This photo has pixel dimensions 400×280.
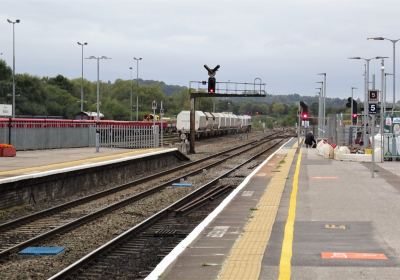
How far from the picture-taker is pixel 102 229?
41.3ft

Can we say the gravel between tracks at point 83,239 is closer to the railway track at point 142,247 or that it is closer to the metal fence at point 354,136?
the railway track at point 142,247

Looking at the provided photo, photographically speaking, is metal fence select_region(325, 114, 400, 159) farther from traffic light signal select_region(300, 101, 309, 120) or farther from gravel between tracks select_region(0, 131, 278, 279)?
gravel between tracks select_region(0, 131, 278, 279)

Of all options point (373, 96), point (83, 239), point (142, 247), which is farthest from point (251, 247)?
point (373, 96)

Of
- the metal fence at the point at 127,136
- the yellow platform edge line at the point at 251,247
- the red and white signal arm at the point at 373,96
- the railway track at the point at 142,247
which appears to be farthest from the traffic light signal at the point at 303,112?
the yellow platform edge line at the point at 251,247

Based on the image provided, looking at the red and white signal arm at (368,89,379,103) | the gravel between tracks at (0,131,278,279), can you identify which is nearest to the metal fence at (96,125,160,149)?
the red and white signal arm at (368,89,379,103)

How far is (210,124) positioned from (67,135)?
3585cm

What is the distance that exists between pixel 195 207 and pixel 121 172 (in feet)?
30.1

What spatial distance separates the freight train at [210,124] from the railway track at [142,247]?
151ft

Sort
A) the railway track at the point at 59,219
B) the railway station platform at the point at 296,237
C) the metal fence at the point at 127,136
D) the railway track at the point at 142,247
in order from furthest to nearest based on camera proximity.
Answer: the metal fence at the point at 127,136, the railway track at the point at 59,219, the railway track at the point at 142,247, the railway station platform at the point at 296,237

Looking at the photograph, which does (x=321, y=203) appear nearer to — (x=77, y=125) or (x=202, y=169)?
(x=202, y=169)

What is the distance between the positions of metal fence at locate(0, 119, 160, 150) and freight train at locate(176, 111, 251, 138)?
71.2 ft

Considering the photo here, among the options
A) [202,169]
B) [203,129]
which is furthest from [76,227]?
[203,129]

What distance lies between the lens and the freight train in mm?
62656

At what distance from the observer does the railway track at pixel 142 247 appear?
8.62 meters
